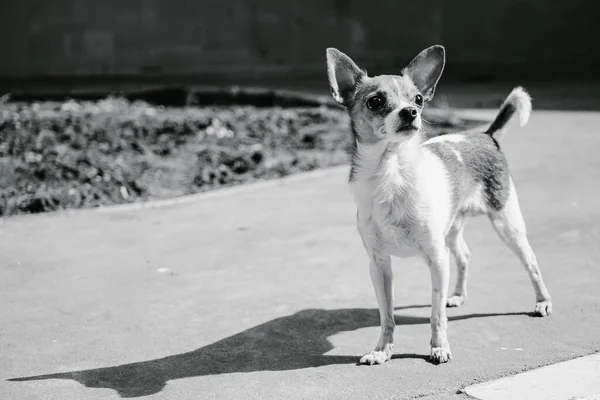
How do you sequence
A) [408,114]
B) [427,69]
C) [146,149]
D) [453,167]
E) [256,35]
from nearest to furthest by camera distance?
[408,114] < [427,69] < [453,167] < [146,149] < [256,35]

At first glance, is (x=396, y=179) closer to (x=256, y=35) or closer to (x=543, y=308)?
(x=543, y=308)

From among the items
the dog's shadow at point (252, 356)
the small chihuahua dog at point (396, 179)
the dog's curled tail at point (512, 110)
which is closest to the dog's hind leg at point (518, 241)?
the dog's shadow at point (252, 356)

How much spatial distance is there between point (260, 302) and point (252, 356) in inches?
35.7

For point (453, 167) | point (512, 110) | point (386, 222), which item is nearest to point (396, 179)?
point (386, 222)

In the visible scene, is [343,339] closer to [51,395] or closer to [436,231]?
[436,231]

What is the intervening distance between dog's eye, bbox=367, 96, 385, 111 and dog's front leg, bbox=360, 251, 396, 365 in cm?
78

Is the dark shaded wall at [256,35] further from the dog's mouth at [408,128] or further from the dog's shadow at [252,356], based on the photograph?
the dog's mouth at [408,128]

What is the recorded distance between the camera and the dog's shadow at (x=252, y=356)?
4.67 meters

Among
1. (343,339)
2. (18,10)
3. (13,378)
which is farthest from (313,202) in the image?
(18,10)

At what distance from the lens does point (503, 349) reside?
482cm

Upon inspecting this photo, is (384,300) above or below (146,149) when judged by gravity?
above

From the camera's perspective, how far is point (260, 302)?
19.0ft

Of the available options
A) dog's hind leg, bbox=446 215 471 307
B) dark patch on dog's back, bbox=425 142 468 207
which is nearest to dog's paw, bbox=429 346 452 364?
dark patch on dog's back, bbox=425 142 468 207

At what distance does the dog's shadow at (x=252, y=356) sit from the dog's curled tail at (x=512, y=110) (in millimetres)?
1181
